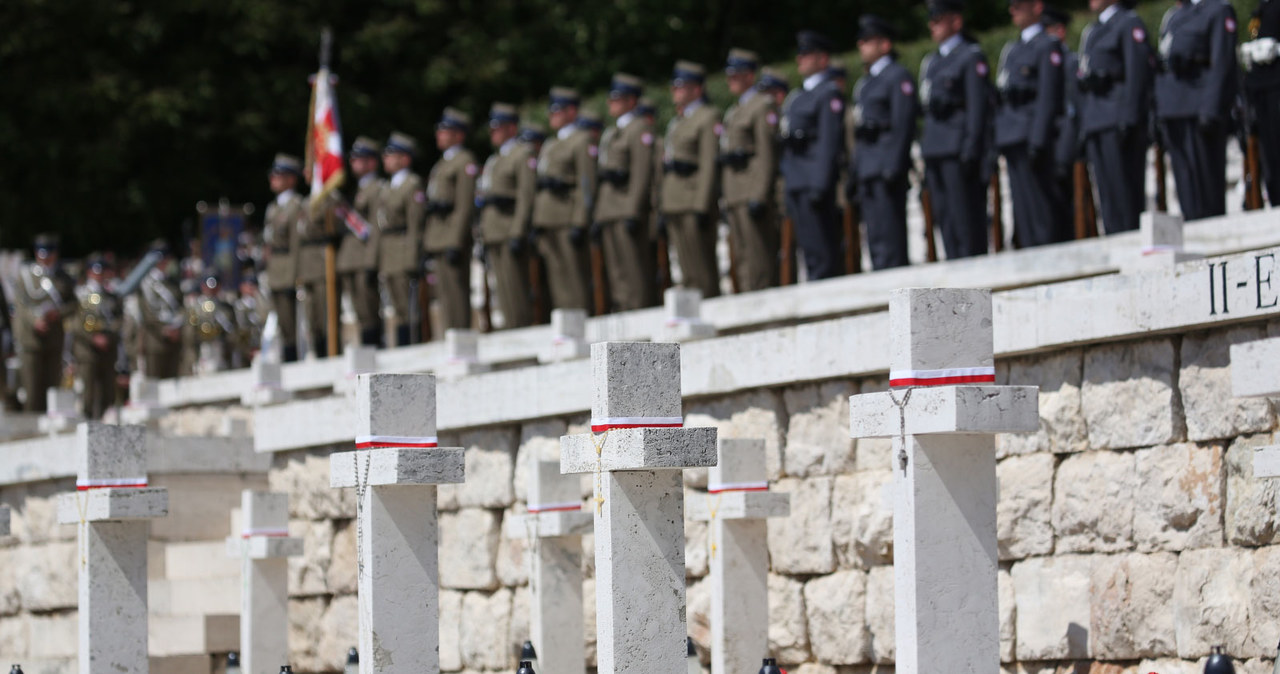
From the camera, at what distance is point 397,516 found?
7.80 meters

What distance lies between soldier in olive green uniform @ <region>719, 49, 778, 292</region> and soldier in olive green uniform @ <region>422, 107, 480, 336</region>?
2991 mm

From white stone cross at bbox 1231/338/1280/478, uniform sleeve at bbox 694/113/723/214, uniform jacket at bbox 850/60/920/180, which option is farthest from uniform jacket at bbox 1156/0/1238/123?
white stone cross at bbox 1231/338/1280/478

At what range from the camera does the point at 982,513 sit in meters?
6.53

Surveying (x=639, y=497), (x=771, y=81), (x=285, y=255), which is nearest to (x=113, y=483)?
(x=639, y=497)

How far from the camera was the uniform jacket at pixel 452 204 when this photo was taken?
16781 mm

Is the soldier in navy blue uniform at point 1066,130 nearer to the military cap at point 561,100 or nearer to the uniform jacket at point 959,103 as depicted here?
the uniform jacket at point 959,103

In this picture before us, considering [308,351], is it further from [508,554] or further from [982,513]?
[982,513]

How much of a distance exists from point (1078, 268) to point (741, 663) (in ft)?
9.78

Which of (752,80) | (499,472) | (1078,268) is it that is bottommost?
(499,472)

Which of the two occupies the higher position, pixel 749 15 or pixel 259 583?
pixel 749 15

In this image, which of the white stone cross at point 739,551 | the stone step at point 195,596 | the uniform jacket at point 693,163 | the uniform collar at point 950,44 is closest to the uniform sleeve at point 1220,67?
the uniform collar at point 950,44

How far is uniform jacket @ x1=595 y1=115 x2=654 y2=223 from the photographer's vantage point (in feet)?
50.0

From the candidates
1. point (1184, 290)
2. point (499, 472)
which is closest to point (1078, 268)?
point (1184, 290)

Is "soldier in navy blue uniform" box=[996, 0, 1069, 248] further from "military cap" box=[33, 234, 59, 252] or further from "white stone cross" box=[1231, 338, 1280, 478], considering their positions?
"military cap" box=[33, 234, 59, 252]
